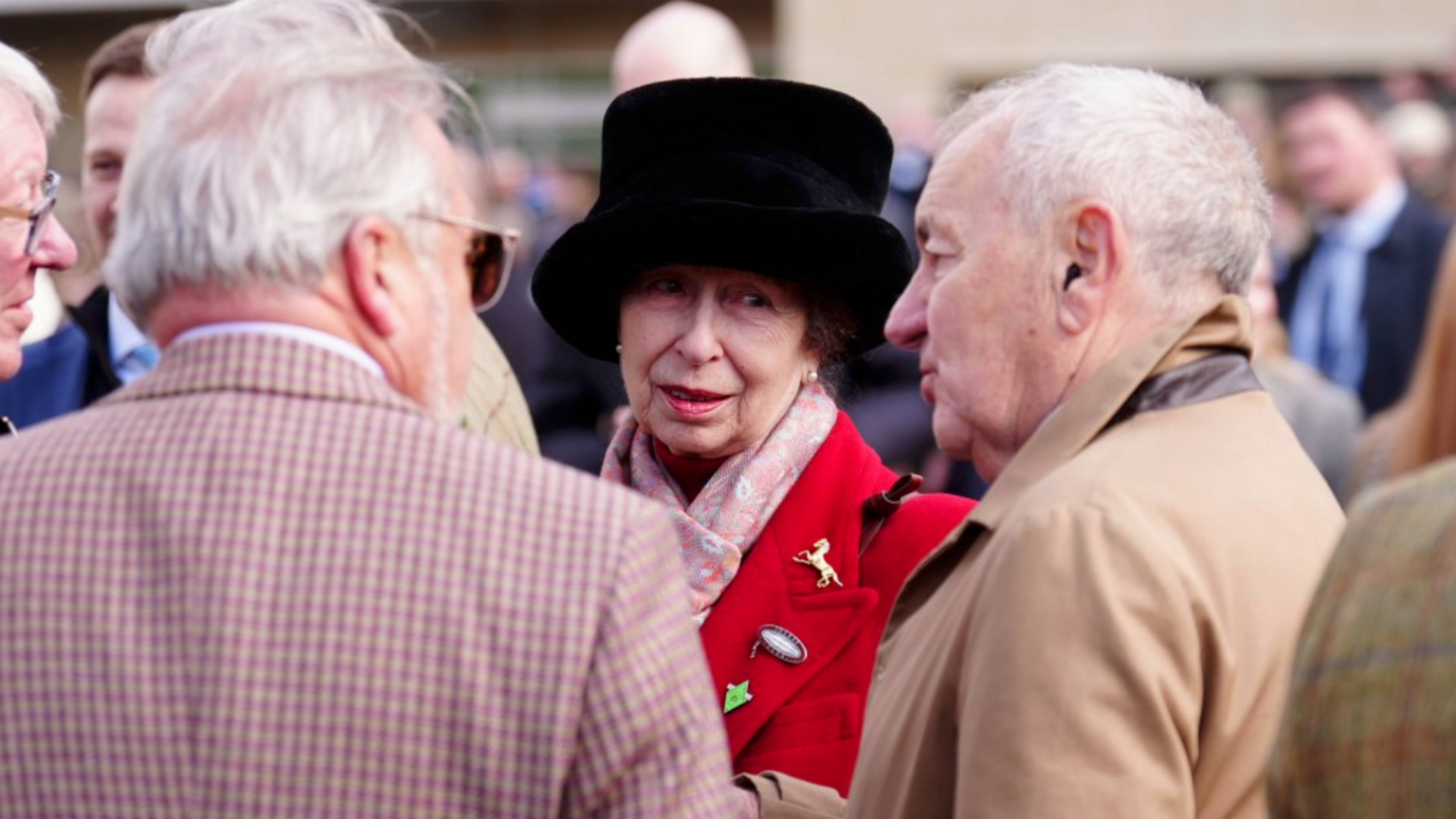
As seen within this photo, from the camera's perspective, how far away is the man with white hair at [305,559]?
7.14 feet

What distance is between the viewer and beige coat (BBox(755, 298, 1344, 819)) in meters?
2.52

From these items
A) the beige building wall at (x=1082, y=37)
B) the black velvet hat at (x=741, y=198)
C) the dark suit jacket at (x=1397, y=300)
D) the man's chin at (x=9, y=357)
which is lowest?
the beige building wall at (x=1082, y=37)

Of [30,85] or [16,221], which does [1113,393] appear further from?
[30,85]

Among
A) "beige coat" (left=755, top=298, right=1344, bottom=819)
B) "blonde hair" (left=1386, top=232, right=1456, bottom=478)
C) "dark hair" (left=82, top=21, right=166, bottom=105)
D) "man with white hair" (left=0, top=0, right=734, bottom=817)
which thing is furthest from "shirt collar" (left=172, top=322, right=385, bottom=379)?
"dark hair" (left=82, top=21, right=166, bottom=105)

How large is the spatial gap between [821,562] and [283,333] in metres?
1.46

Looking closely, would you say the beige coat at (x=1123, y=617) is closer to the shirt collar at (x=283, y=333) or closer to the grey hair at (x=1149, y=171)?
the grey hair at (x=1149, y=171)

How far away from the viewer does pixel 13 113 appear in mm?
3654

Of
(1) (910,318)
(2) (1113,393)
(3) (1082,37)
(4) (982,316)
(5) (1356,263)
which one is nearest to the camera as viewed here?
(2) (1113,393)

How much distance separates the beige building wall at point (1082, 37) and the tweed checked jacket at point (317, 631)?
1962cm

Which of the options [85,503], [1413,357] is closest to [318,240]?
[85,503]

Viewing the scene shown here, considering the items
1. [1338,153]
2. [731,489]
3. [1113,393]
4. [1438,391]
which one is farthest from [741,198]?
[1338,153]

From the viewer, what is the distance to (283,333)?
2.27 metres

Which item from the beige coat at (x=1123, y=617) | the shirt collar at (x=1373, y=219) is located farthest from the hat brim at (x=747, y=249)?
the shirt collar at (x=1373, y=219)

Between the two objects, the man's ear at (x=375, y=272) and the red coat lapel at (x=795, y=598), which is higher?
the man's ear at (x=375, y=272)
